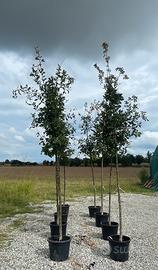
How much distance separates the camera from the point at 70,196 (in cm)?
1958

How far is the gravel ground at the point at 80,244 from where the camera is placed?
7867 millimetres

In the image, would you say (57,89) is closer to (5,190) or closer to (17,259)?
(17,259)

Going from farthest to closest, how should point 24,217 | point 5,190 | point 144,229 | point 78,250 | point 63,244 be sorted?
point 5,190, point 24,217, point 144,229, point 78,250, point 63,244

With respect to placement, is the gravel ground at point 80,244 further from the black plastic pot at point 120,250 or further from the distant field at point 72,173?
→ the distant field at point 72,173

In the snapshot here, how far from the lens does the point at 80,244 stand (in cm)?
920

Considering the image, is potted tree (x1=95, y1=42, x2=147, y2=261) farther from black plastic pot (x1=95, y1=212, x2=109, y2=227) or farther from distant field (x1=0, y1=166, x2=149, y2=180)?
distant field (x1=0, y1=166, x2=149, y2=180)

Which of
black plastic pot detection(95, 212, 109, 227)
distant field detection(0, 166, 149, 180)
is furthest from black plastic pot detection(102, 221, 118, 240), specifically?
distant field detection(0, 166, 149, 180)

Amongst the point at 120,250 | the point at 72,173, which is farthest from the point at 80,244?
the point at 72,173

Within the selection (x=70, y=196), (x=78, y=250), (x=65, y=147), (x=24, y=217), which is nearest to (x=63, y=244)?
(x=78, y=250)

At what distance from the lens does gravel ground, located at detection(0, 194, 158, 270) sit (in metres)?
7.87

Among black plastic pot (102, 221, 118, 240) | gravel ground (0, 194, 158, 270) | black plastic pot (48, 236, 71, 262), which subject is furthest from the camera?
black plastic pot (102, 221, 118, 240)

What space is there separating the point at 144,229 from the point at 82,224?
163 cm

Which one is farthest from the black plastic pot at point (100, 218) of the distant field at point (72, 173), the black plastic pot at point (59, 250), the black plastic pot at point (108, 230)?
the distant field at point (72, 173)

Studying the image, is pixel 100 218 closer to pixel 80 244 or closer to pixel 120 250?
pixel 80 244
